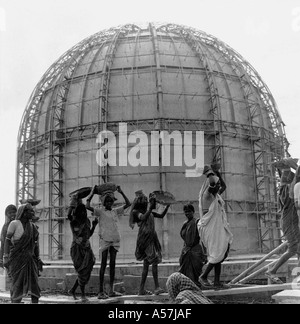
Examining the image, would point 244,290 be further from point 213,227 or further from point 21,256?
point 21,256

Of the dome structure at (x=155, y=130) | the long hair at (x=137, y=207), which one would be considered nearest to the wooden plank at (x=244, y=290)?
the long hair at (x=137, y=207)

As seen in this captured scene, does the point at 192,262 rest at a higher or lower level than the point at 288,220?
lower

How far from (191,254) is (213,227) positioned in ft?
1.94

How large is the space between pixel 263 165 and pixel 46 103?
11225mm

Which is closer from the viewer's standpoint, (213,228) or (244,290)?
(244,290)

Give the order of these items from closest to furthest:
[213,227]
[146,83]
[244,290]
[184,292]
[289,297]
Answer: [184,292]
[289,297]
[244,290]
[213,227]
[146,83]

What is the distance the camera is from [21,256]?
6.50 metres

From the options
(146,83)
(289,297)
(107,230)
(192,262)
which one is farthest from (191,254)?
(146,83)

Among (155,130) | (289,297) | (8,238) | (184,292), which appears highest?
(155,130)

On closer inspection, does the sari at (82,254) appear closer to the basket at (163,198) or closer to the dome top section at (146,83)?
the basket at (163,198)

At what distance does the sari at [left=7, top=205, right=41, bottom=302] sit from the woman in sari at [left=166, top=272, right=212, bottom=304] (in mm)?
3371

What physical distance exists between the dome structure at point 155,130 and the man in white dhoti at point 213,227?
1080cm

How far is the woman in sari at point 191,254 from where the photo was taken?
7211 millimetres
